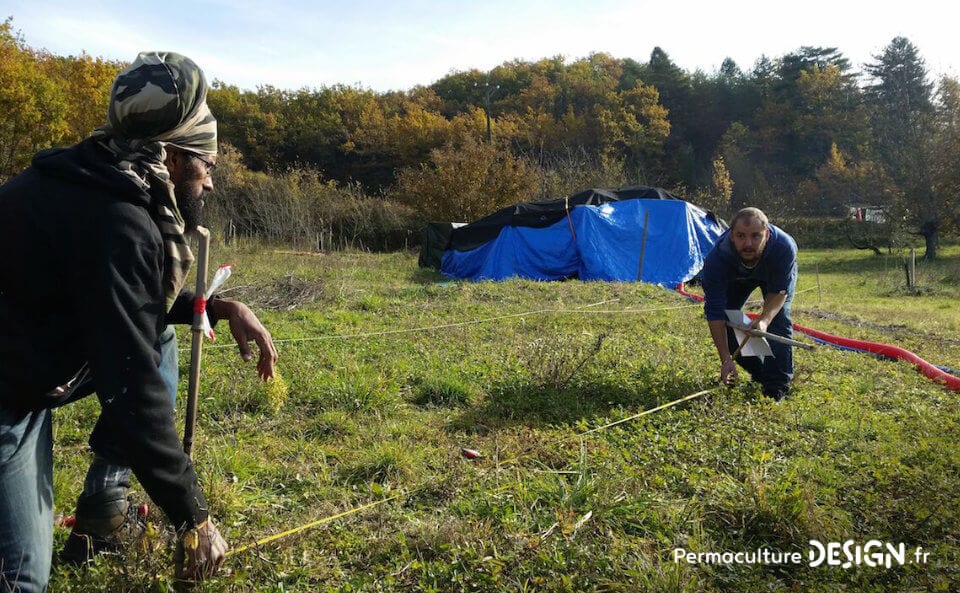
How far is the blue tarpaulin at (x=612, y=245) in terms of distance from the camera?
1370 cm

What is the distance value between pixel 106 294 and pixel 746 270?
4265 millimetres

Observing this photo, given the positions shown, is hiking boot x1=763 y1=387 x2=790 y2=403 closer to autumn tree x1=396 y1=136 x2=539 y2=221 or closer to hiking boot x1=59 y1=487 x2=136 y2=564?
hiking boot x1=59 y1=487 x2=136 y2=564

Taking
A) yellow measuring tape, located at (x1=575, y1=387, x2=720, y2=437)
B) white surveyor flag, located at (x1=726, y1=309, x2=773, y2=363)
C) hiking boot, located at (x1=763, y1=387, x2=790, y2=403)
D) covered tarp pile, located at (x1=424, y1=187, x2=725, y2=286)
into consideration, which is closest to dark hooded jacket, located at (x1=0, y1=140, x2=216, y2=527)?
yellow measuring tape, located at (x1=575, y1=387, x2=720, y2=437)

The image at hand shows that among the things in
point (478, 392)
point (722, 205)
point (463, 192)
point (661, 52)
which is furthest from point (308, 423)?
point (661, 52)

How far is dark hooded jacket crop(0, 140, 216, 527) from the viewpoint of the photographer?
4.74 feet

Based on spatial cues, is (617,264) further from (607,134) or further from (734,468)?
(607,134)

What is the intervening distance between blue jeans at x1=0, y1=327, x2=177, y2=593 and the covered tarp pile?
12.5 meters

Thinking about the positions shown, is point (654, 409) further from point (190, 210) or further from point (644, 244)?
point (644, 244)

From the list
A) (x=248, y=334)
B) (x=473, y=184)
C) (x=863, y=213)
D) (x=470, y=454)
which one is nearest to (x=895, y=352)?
(x=470, y=454)

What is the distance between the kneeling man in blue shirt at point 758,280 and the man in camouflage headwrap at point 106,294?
3.65 m

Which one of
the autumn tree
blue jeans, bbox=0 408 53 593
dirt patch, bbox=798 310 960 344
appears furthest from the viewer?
the autumn tree

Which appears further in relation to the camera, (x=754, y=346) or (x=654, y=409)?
(x=754, y=346)

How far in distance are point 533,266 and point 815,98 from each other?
4144 centimetres

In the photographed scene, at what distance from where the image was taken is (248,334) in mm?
1964
